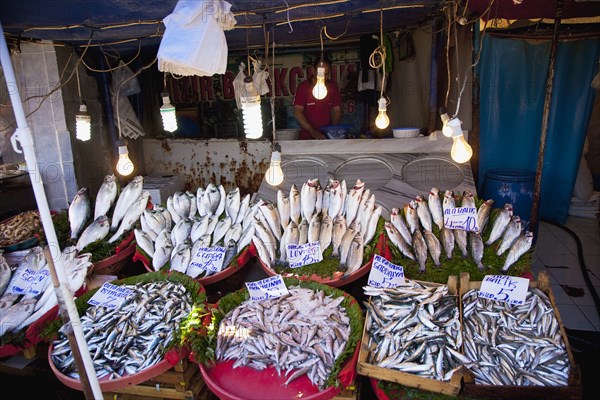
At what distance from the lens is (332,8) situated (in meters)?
4.27

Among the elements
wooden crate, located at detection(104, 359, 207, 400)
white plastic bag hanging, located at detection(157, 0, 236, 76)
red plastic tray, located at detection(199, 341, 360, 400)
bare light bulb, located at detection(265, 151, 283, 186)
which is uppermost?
white plastic bag hanging, located at detection(157, 0, 236, 76)

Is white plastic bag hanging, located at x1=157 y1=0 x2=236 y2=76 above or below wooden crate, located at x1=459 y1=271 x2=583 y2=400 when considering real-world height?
above

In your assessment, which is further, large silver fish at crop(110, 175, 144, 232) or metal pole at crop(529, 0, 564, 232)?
large silver fish at crop(110, 175, 144, 232)

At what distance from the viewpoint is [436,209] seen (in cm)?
364

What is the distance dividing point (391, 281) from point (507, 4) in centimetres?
389

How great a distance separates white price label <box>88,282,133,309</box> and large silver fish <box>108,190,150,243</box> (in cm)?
87

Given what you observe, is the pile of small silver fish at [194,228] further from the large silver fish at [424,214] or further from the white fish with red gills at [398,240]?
the large silver fish at [424,214]

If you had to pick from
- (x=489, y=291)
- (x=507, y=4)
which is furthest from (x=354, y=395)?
(x=507, y=4)

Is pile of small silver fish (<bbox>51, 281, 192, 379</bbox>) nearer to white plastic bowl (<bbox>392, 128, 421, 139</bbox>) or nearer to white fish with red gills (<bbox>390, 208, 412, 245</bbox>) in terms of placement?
white fish with red gills (<bbox>390, 208, 412, 245</bbox>)

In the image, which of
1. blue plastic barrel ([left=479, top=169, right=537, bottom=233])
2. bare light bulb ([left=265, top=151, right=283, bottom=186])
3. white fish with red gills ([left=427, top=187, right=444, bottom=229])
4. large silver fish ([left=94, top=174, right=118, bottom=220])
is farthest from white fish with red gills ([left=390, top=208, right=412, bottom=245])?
large silver fish ([left=94, top=174, right=118, bottom=220])

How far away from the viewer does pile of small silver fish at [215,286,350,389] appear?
2385mm

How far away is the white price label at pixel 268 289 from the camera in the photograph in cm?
294

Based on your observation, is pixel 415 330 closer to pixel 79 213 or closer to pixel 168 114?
pixel 168 114

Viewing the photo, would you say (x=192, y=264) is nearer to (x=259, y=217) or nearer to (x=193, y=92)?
(x=259, y=217)
